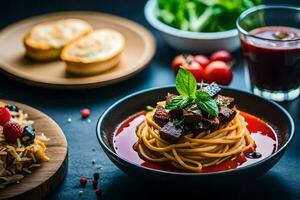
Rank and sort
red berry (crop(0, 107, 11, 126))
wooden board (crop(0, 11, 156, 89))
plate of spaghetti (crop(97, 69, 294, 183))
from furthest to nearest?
wooden board (crop(0, 11, 156, 89)) → red berry (crop(0, 107, 11, 126)) → plate of spaghetti (crop(97, 69, 294, 183))

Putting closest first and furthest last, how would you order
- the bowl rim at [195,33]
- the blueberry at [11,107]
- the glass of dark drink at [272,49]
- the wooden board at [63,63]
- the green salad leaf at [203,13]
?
the blueberry at [11,107] → the glass of dark drink at [272,49] → the wooden board at [63,63] → the bowl rim at [195,33] → the green salad leaf at [203,13]

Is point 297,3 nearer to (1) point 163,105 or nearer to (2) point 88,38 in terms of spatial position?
(2) point 88,38

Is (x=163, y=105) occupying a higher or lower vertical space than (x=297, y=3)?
higher

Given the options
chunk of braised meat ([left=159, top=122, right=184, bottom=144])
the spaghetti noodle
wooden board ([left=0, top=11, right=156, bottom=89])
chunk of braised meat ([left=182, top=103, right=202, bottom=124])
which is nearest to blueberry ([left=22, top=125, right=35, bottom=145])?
the spaghetti noodle

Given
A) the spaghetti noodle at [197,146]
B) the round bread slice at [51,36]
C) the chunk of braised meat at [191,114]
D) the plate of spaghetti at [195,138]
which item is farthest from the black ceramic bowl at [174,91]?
the round bread slice at [51,36]

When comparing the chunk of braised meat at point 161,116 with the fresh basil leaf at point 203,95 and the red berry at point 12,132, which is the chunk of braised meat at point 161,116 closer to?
the fresh basil leaf at point 203,95

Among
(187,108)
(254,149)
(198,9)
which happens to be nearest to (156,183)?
(187,108)

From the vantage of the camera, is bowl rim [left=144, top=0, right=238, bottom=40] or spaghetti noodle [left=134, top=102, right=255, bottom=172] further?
bowl rim [left=144, top=0, right=238, bottom=40]

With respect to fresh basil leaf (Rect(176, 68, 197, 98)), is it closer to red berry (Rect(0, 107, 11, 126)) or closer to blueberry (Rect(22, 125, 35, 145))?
blueberry (Rect(22, 125, 35, 145))
